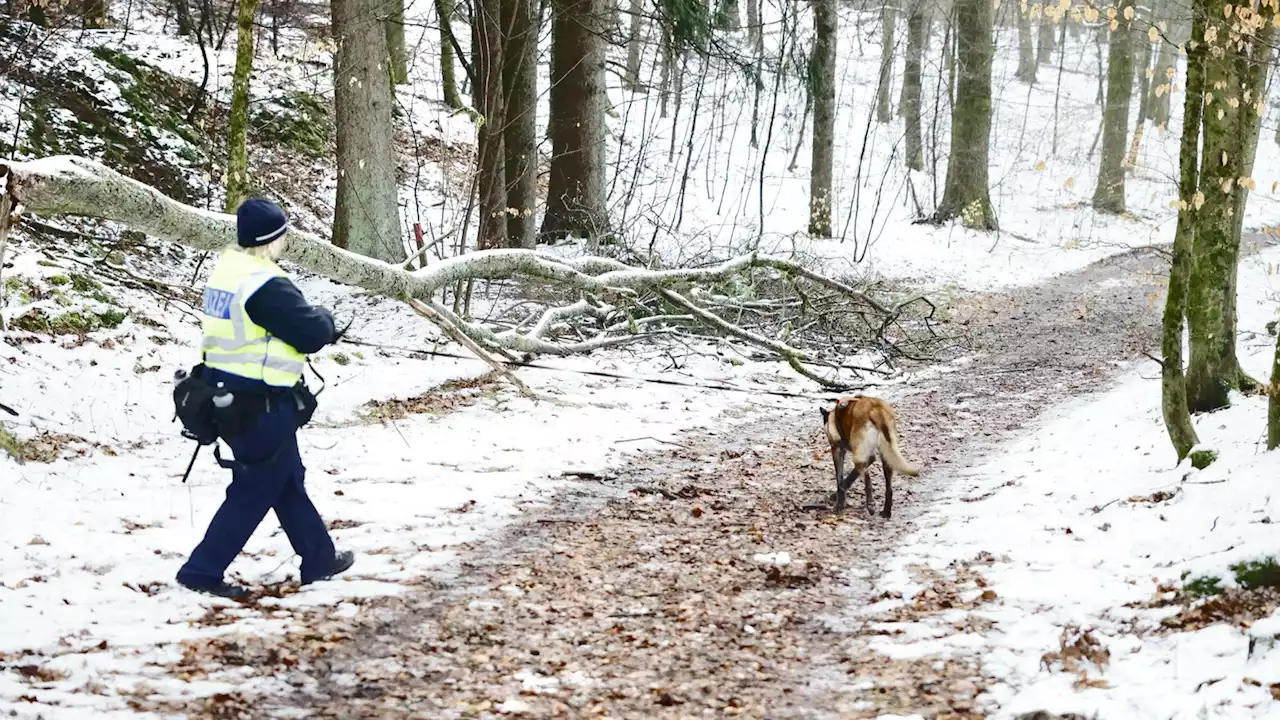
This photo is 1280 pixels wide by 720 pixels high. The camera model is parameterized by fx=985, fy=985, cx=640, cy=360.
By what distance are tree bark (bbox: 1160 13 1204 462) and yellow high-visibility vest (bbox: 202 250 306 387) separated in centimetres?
510

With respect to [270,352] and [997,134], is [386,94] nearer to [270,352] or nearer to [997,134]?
[270,352]

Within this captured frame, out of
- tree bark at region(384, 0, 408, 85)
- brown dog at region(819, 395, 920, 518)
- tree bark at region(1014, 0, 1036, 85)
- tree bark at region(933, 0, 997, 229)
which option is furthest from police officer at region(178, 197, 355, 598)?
tree bark at region(1014, 0, 1036, 85)

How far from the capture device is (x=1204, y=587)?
172 inches

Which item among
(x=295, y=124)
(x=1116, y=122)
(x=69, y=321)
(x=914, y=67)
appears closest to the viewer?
(x=69, y=321)

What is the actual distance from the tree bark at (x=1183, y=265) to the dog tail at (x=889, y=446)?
1666 millimetres

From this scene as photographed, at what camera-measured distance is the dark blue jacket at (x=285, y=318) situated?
4465mm

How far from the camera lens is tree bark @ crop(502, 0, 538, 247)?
Result: 13.9 metres

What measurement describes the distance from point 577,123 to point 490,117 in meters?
3.61

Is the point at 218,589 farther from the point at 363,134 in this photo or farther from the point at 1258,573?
the point at 363,134

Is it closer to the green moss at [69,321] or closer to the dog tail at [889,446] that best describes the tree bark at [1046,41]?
the dog tail at [889,446]

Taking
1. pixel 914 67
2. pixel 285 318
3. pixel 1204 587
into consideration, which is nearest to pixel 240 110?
pixel 285 318

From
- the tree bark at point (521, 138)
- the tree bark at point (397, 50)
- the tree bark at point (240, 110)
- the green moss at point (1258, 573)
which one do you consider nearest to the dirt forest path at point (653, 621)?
the green moss at point (1258, 573)

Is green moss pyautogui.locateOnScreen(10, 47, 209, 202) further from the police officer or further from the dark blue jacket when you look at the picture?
the dark blue jacket

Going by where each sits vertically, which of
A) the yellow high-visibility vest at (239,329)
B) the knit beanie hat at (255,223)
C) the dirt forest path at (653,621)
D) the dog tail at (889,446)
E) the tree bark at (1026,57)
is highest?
the tree bark at (1026,57)
